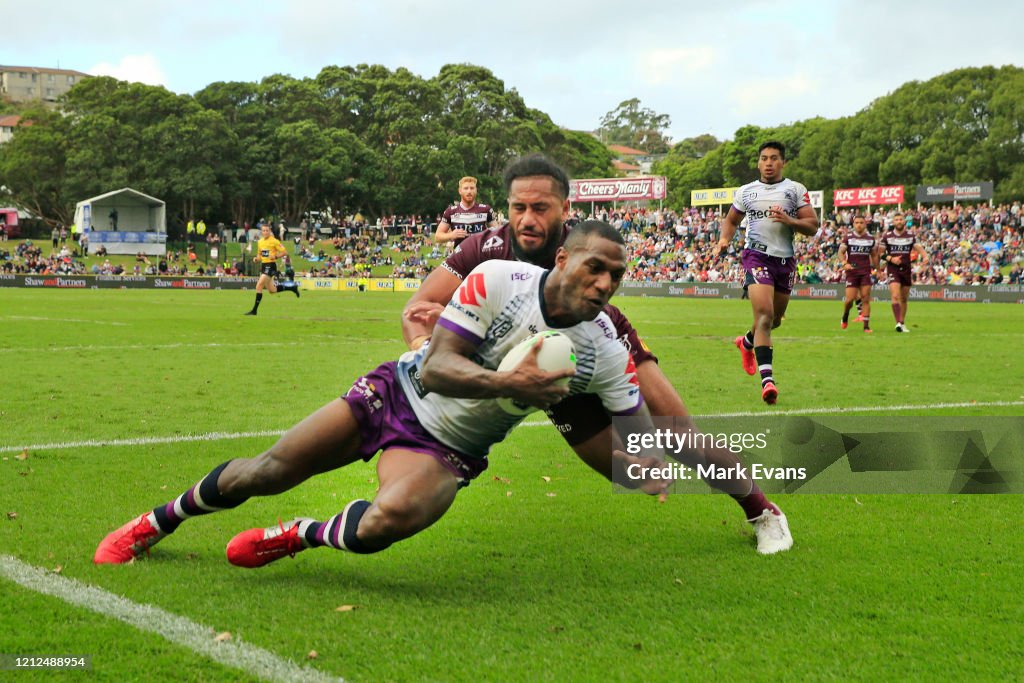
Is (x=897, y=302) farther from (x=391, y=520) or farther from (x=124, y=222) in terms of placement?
(x=124, y=222)

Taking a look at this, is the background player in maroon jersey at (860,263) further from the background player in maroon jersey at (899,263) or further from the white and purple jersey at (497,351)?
the white and purple jersey at (497,351)

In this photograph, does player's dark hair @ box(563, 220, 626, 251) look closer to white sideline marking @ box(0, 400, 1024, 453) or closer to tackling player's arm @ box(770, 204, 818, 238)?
white sideline marking @ box(0, 400, 1024, 453)

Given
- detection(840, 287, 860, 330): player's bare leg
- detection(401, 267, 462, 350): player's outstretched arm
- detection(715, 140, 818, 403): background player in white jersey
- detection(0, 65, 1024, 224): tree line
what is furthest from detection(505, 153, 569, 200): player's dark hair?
detection(0, 65, 1024, 224): tree line

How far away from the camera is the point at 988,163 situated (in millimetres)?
82625

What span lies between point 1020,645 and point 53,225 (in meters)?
95.2

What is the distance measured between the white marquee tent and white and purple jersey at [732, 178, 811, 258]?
61158 millimetres

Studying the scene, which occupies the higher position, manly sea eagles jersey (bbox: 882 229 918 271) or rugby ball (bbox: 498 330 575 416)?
manly sea eagles jersey (bbox: 882 229 918 271)

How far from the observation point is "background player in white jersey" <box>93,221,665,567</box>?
4.08m

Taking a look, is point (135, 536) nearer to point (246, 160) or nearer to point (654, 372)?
point (654, 372)

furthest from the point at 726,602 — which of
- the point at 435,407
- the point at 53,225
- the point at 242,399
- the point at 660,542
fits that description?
the point at 53,225

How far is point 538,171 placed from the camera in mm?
5625

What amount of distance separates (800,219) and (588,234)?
766 centimetres

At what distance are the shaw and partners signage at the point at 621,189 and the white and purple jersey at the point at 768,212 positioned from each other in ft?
209

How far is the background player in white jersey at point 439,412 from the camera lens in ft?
13.4
